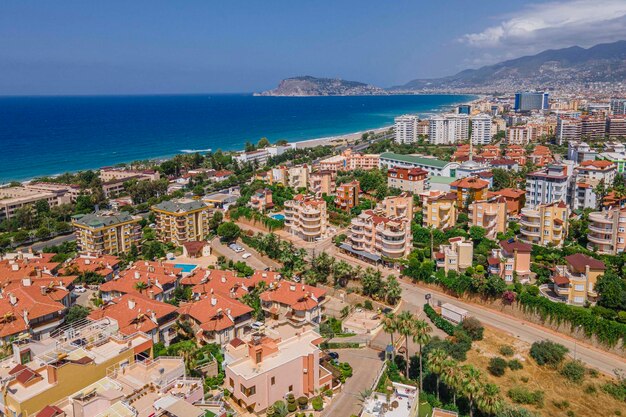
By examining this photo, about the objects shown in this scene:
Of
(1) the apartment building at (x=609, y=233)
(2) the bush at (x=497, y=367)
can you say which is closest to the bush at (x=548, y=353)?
(2) the bush at (x=497, y=367)

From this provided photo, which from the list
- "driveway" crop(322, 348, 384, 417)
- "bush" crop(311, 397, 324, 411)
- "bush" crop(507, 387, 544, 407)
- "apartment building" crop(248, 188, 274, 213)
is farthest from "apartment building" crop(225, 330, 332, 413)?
"apartment building" crop(248, 188, 274, 213)

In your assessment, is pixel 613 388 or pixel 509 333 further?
pixel 509 333

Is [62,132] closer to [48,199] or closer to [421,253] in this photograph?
[48,199]

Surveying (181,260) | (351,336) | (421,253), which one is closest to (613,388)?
(351,336)

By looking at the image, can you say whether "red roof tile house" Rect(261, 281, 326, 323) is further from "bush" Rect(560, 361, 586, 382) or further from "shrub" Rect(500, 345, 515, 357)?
"bush" Rect(560, 361, 586, 382)

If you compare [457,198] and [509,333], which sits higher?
[457,198]

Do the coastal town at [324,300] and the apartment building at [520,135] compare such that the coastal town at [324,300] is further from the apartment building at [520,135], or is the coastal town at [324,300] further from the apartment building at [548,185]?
the apartment building at [520,135]

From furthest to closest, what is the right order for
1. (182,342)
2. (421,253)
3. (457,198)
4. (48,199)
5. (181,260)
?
(48,199) → (457,198) → (181,260) → (421,253) → (182,342)
